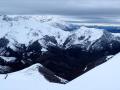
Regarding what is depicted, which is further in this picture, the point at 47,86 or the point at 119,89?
the point at 47,86

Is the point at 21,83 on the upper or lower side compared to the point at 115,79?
lower

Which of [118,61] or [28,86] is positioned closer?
[28,86]

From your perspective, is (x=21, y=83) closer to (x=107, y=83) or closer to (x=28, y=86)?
(x=28, y=86)

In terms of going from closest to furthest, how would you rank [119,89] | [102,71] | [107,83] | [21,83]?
[119,89] < [107,83] < [102,71] < [21,83]

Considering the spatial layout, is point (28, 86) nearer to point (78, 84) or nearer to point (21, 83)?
point (21, 83)

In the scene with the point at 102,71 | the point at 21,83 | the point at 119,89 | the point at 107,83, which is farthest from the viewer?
the point at 21,83

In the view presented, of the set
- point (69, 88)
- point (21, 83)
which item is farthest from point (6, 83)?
point (69, 88)

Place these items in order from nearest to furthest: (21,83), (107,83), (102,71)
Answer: (107,83) < (102,71) < (21,83)

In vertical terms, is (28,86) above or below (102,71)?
below

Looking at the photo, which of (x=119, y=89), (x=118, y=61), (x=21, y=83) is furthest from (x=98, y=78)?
(x=21, y=83)
